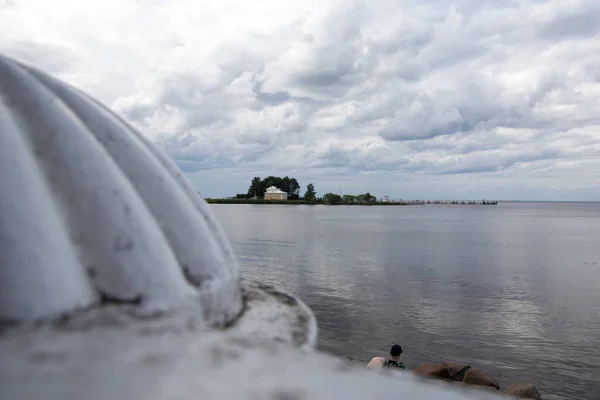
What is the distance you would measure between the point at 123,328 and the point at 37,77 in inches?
43.1

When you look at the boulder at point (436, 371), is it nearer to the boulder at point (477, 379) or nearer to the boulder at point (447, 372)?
the boulder at point (447, 372)

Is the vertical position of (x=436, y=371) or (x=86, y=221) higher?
(x=86, y=221)

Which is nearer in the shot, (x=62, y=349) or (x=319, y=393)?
(x=319, y=393)

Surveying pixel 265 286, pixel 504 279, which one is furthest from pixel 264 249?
pixel 265 286

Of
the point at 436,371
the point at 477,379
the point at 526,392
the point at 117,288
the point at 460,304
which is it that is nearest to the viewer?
the point at 117,288

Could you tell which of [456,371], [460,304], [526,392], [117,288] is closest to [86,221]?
[117,288]

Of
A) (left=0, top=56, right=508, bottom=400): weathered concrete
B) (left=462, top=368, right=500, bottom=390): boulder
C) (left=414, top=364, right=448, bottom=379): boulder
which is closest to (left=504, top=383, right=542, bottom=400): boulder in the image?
(left=462, top=368, right=500, bottom=390): boulder

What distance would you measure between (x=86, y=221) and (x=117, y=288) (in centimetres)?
22

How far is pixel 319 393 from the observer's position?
1076 millimetres

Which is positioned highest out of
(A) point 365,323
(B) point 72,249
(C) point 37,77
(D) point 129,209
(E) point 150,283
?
(C) point 37,77

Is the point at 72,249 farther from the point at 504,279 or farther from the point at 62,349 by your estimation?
the point at 504,279

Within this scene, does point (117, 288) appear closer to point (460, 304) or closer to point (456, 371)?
point (456, 371)

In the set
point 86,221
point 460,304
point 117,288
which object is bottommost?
point 460,304

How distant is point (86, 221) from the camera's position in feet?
4.91
